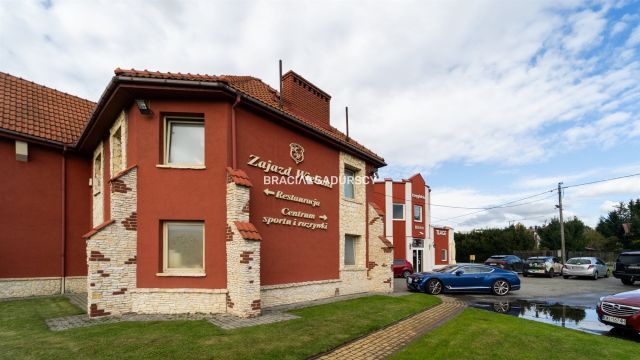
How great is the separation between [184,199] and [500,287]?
13.0m

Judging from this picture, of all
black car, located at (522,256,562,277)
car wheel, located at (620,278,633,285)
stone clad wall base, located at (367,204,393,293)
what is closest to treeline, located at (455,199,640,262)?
black car, located at (522,256,562,277)

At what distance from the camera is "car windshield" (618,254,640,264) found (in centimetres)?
1820

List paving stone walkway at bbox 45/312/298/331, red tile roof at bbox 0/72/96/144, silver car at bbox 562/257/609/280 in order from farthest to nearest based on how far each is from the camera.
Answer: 1. silver car at bbox 562/257/609/280
2. red tile roof at bbox 0/72/96/144
3. paving stone walkway at bbox 45/312/298/331

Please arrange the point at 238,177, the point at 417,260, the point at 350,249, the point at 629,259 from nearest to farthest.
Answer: the point at 238,177
the point at 350,249
the point at 629,259
the point at 417,260

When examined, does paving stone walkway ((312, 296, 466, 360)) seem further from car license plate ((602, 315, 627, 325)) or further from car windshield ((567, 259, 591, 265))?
car windshield ((567, 259, 591, 265))

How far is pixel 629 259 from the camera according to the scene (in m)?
18.6

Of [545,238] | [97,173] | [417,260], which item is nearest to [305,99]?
[97,173]

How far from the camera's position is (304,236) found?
1166 centimetres

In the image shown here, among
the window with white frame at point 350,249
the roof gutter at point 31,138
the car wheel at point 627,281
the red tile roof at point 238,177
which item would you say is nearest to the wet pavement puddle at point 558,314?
the window with white frame at point 350,249

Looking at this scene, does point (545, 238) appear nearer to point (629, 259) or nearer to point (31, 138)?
point (629, 259)

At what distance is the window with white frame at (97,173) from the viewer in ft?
42.1

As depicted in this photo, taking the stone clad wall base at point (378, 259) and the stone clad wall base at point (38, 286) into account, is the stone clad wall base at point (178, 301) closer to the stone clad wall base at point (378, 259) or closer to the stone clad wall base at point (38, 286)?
the stone clad wall base at point (38, 286)

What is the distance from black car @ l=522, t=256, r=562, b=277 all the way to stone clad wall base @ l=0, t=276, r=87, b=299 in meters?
26.6

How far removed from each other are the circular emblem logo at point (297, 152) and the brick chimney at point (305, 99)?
77.6 inches
